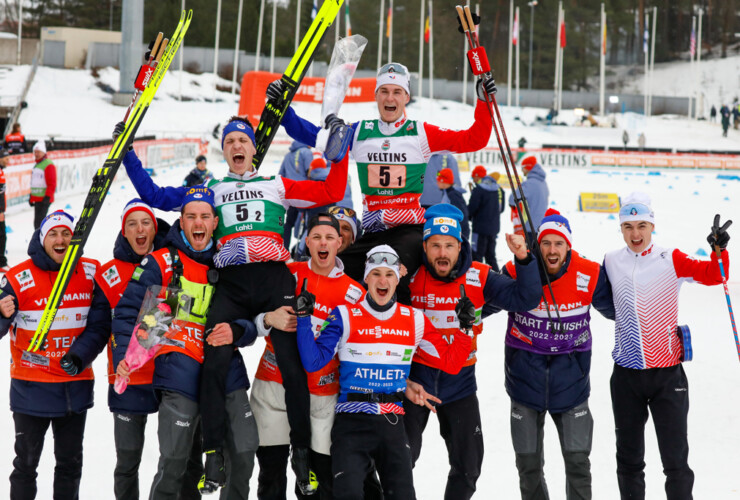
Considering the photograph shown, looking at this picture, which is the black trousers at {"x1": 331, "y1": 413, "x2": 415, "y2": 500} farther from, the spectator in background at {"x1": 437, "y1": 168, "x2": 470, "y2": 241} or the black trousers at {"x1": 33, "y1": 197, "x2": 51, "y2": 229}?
the black trousers at {"x1": 33, "y1": 197, "x2": 51, "y2": 229}

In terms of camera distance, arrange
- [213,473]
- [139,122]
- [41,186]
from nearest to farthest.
Result: [213,473]
[139,122]
[41,186]

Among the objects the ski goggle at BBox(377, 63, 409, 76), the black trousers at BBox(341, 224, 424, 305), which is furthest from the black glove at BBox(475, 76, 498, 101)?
the black trousers at BBox(341, 224, 424, 305)

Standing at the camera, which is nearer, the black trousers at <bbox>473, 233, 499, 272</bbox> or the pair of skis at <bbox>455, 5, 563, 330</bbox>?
the pair of skis at <bbox>455, 5, 563, 330</bbox>

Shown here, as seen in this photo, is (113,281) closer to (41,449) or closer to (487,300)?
(41,449)

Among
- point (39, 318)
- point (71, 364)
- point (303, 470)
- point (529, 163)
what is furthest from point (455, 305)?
point (529, 163)

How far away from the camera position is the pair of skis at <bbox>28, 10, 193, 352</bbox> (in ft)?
14.9

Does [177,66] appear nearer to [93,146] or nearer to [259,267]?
[93,146]

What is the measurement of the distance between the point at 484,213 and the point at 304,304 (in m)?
8.47

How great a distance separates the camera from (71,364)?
4.46 meters

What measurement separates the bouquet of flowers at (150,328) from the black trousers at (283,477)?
867 mm

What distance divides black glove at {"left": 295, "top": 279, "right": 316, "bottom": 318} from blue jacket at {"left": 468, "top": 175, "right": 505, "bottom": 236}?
8.29m

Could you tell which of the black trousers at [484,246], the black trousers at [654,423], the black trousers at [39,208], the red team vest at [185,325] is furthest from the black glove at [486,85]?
the black trousers at [39,208]

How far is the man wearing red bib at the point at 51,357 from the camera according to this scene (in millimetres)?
4594

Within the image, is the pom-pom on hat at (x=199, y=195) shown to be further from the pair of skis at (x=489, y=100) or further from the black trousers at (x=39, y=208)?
the black trousers at (x=39, y=208)
